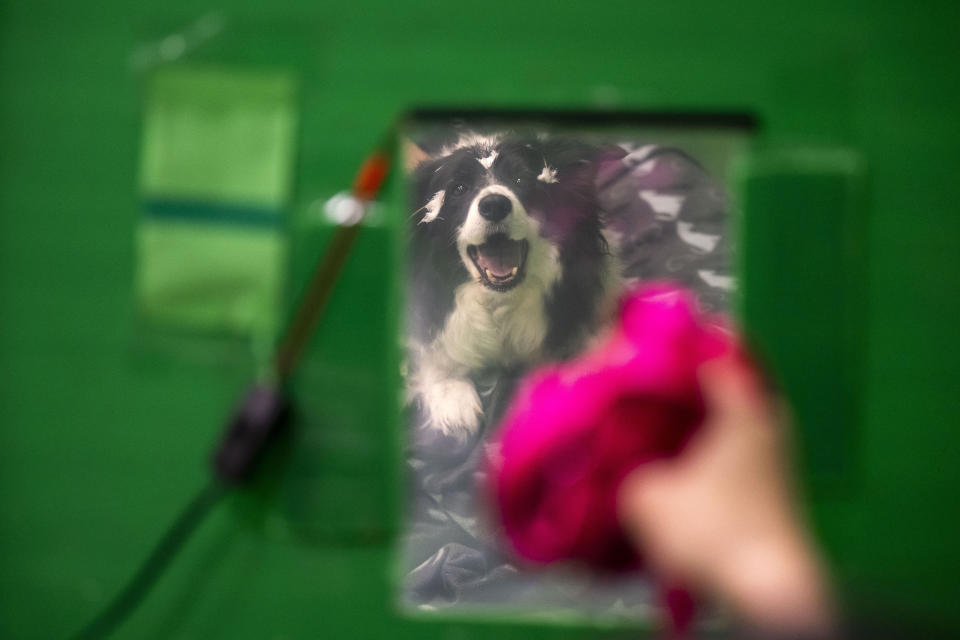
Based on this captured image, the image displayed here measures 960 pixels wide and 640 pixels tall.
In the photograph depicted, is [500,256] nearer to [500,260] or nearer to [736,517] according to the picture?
[500,260]

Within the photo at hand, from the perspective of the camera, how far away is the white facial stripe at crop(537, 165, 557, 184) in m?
0.56

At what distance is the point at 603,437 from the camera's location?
0.29 meters

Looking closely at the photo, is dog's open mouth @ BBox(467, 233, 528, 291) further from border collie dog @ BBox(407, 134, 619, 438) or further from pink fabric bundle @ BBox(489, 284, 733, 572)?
pink fabric bundle @ BBox(489, 284, 733, 572)

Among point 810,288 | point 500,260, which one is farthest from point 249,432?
point 810,288

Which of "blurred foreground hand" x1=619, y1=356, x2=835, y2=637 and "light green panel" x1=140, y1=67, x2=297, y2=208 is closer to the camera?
"blurred foreground hand" x1=619, y1=356, x2=835, y2=637

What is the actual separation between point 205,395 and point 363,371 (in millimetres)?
139

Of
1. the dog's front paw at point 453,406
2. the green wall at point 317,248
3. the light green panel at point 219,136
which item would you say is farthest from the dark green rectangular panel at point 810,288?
the light green panel at point 219,136

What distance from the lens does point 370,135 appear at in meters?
0.59

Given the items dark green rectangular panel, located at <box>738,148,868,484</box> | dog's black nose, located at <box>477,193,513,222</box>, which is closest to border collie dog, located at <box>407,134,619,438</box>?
dog's black nose, located at <box>477,193,513,222</box>

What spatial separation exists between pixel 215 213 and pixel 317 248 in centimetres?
9

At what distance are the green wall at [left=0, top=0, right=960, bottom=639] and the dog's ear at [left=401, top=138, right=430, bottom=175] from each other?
A: 1.2 inches

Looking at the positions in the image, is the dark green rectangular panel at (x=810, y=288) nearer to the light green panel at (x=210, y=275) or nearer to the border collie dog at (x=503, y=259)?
the border collie dog at (x=503, y=259)

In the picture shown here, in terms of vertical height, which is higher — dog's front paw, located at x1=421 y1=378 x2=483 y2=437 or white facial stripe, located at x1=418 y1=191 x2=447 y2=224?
white facial stripe, located at x1=418 y1=191 x2=447 y2=224

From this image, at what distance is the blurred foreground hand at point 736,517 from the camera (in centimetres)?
24
